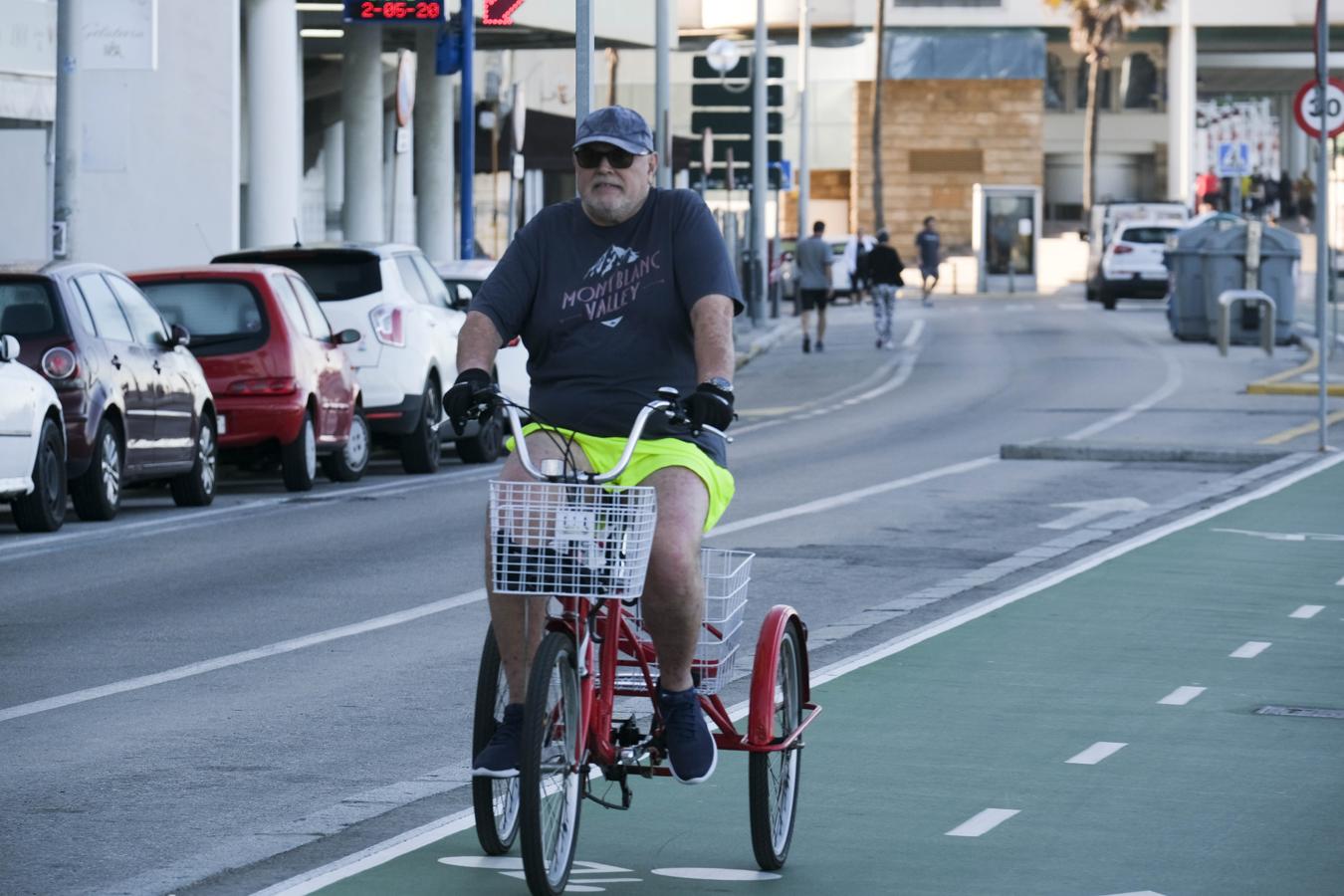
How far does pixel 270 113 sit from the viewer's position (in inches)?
1409

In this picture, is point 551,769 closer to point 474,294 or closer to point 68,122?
point 68,122

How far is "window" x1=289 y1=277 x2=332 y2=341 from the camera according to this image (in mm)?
20578

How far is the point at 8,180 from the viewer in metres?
32.4

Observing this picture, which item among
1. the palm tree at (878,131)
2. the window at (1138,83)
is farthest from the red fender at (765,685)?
the window at (1138,83)

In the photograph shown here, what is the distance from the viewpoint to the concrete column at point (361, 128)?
140 feet

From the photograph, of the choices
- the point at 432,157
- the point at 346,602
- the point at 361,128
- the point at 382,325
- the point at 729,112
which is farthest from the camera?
the point at 432,157

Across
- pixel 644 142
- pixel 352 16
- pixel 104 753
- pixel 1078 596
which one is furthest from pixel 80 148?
pixel 644 142

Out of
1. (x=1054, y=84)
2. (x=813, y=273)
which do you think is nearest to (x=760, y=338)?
(x=813, y=273)

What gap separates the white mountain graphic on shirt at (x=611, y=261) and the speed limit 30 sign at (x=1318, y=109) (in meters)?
16.8

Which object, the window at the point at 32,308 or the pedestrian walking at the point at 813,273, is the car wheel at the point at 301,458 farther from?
the pedestrian walking at the point at 813,273

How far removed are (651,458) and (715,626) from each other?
0.64 m

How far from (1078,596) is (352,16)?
74.2ft

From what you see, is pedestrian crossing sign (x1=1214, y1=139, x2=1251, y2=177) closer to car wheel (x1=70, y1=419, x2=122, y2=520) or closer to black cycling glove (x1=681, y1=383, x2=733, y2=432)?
car wheel (x1=70, y1=419, x2=122, y2=520)

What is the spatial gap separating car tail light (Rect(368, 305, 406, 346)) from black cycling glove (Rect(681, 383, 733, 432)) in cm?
1573
